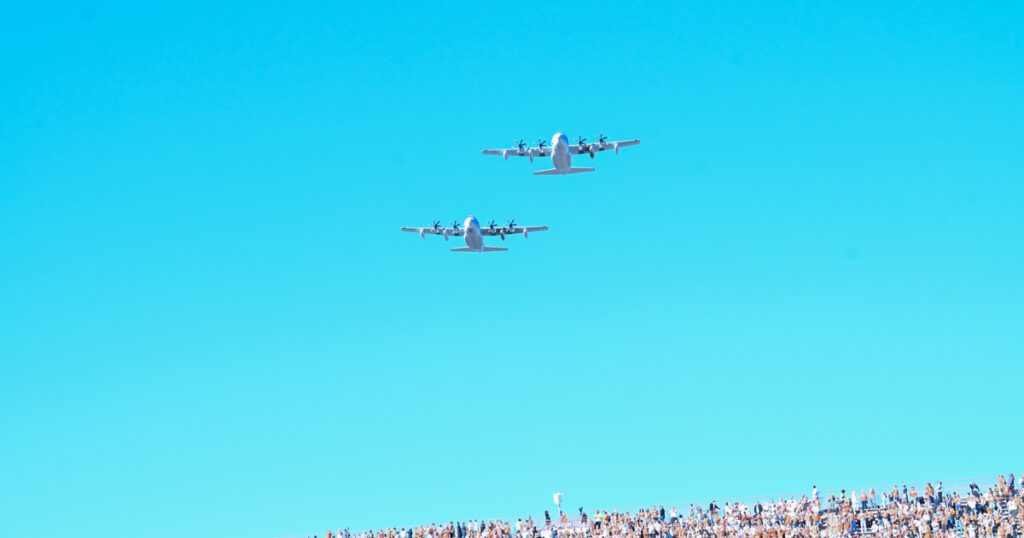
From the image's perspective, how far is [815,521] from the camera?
82375 millimetres

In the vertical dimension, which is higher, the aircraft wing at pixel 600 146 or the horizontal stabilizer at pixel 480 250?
the aircraft wing at pixel 600 146

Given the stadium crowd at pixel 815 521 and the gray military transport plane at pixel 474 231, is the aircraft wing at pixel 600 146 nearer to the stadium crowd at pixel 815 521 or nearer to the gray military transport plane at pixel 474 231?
the gray military transport plane at pixel 474 231

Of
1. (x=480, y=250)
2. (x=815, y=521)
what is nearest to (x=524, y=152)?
(x=480, y=250)

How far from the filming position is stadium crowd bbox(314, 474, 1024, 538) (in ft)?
262

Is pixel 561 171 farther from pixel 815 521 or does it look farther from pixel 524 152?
pixel 815 521

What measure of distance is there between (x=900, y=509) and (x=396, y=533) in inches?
1353

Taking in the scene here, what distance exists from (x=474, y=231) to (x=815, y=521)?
48896mm

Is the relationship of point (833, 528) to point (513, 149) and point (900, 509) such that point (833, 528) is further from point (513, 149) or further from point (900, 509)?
point (513, 149)

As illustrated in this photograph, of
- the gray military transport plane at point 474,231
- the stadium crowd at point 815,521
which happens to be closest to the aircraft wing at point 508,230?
the gray military transport plane at point 474,231

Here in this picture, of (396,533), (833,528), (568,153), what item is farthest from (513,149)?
(833,528)

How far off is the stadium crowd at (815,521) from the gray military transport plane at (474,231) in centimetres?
3848

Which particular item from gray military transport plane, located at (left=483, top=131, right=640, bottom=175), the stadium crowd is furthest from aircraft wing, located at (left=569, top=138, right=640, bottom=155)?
the stadium crowd

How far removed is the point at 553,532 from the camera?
85438 millimetres

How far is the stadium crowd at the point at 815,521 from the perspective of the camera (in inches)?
3147
